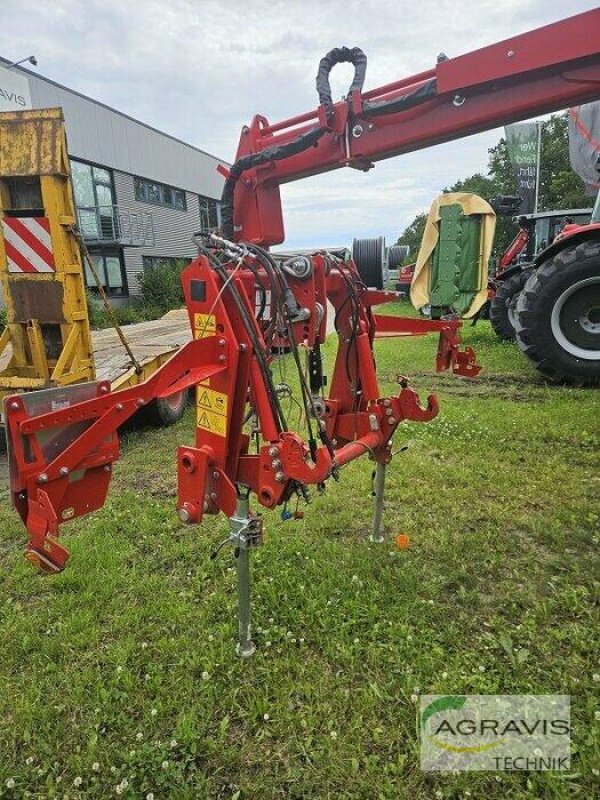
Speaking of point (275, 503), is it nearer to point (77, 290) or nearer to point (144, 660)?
point (144, 660)

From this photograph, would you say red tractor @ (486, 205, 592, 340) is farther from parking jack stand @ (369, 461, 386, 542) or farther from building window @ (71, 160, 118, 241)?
building window @ (71, 160, 118, 241)

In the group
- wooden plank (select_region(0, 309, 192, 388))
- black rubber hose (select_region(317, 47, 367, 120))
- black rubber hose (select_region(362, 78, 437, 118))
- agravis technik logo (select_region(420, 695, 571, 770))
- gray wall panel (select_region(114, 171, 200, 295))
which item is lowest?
agravis technik logo (select_region(420, 695, 571, 770))

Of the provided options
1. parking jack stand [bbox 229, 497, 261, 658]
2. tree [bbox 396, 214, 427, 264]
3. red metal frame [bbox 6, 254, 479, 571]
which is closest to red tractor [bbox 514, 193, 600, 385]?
red metal frame [bbox 6, 254, 479, 571]

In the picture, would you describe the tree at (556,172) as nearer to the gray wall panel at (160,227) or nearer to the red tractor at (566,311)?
the gray wall panel at (160,227)

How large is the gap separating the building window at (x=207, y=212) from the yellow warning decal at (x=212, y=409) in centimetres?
2449

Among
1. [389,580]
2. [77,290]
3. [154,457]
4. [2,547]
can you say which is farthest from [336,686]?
[77,290]

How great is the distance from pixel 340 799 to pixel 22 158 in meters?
5.01

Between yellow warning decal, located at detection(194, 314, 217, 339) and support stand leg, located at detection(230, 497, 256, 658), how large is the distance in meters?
0.74

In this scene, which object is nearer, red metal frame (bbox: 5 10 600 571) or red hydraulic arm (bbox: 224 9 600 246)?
red metal frame (bbox: 5 10 600 571)

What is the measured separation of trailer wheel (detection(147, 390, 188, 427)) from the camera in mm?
5770

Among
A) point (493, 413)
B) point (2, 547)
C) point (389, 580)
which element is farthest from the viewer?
point (493, 413)

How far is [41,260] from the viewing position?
4625mm

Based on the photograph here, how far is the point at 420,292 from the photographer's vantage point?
23.3 feet

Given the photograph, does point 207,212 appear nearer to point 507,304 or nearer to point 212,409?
point 507,304
